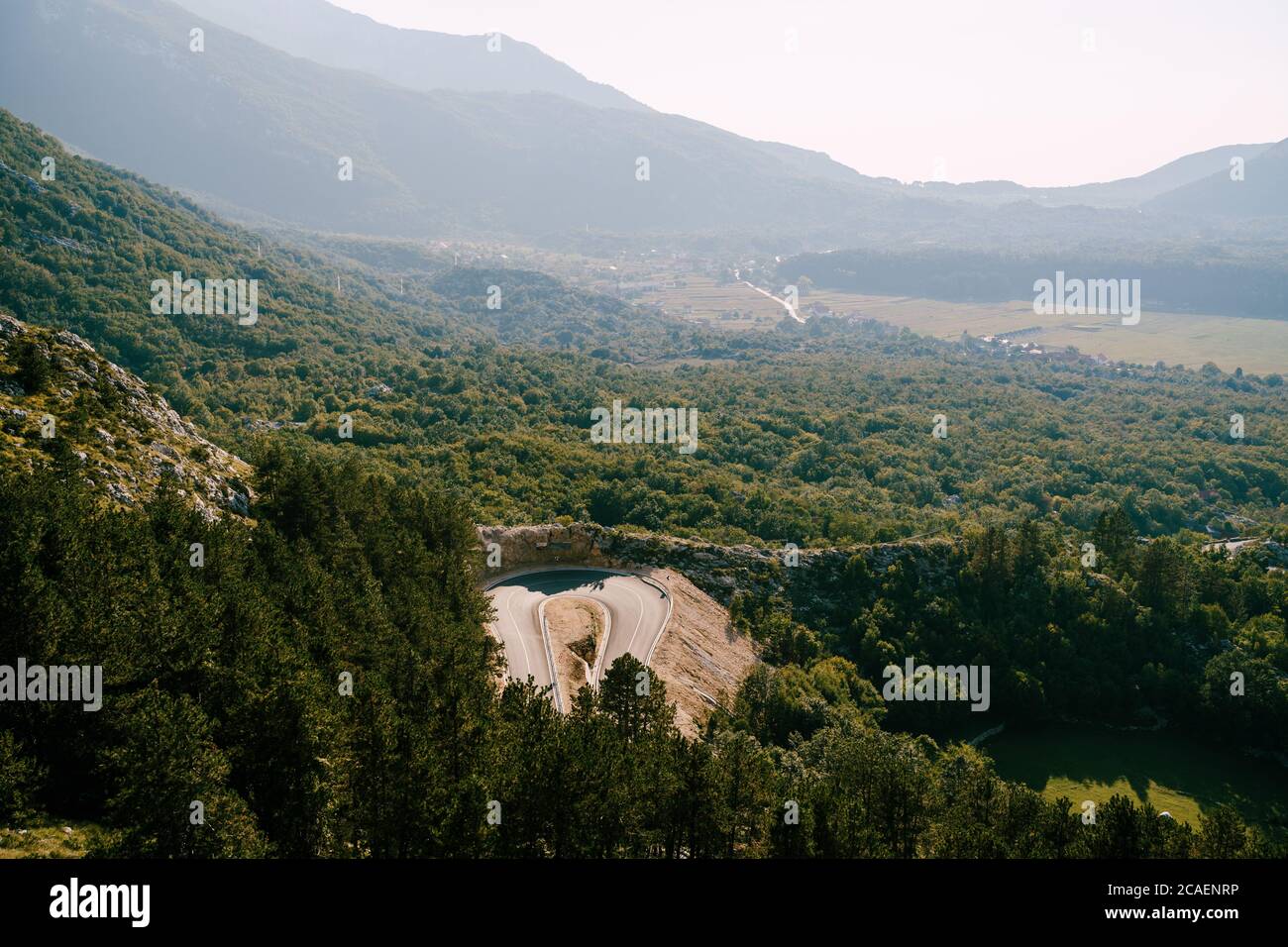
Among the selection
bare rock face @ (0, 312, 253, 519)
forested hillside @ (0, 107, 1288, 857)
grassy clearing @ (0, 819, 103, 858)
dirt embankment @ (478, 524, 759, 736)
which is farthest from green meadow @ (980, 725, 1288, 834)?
bare rock face @ (0, 312, 253, 519)

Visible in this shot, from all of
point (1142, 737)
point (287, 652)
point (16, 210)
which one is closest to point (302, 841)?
point (287, 652)

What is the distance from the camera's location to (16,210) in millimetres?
134875

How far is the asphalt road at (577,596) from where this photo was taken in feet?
186

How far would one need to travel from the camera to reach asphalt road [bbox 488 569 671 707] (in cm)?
5659

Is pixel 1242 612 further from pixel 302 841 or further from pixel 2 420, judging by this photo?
pixel 2 420

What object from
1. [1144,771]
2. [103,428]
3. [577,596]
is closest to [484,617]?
[577,596]

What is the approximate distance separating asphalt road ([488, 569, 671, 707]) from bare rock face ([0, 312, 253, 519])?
21433 mm

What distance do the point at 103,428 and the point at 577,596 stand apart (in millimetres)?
36500

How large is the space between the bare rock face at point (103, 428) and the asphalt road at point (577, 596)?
844 inches

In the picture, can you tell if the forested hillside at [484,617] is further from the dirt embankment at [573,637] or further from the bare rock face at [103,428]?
the dirt embankment at [573,637]

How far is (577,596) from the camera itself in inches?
2630
